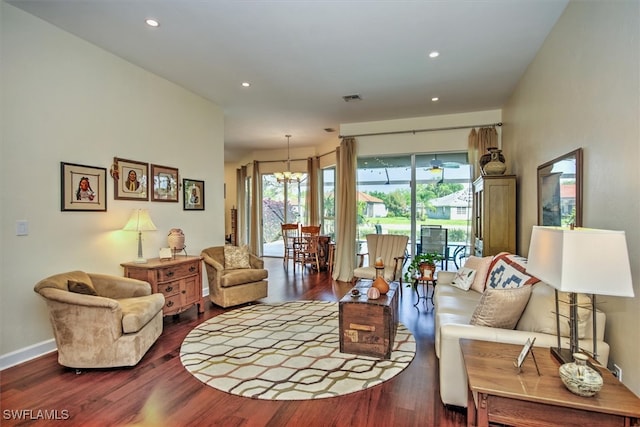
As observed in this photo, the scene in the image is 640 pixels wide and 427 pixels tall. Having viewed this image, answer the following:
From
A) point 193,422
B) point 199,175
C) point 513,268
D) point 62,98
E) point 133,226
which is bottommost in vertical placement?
point 193,422

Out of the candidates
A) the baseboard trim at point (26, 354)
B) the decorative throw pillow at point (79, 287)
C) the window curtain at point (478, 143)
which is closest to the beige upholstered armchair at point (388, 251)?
the window curtain at point (478, 143)

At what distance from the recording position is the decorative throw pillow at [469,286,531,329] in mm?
2088

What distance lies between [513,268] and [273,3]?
315 centimetres

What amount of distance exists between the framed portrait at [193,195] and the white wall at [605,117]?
4.50 m

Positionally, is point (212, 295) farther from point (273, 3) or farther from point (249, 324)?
point (273, 3)

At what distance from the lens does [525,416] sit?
139 cm

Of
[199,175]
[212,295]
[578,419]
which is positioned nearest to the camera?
[578,419]

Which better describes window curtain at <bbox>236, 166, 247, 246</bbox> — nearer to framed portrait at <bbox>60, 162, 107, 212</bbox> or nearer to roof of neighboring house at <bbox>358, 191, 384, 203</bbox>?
roof of neighboring house at <bbox>358, 191, 384, 203</bbox>

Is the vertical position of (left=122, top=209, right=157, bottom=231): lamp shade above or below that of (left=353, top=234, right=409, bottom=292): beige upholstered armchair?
above

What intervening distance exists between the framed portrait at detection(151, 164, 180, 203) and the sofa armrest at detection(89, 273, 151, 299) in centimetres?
129

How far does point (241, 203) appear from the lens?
988cm

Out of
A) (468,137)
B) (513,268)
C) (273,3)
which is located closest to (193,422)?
(513,268)

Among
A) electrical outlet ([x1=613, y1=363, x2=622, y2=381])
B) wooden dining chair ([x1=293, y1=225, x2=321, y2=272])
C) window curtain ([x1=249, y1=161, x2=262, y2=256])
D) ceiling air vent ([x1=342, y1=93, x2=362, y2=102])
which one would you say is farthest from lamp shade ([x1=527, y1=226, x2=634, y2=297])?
window curtain ([x1=249, y1=161, x2=262, y2=256])

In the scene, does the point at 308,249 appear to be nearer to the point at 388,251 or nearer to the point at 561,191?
the point at 388,251
